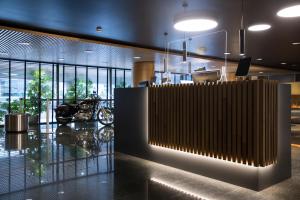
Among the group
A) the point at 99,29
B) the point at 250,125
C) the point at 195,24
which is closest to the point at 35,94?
the point at 99,29

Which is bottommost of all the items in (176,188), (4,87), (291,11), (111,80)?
(176,188)

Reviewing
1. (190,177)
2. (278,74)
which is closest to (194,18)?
(190,177)

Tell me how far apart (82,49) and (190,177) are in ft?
19.4

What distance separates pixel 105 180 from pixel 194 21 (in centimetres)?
267

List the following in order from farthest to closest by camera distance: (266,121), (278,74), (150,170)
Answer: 1. (278,74)
2. (150,170)
3. (266,121)

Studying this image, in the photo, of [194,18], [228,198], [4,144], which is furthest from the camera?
[4,144]

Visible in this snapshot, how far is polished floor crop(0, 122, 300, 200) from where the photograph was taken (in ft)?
10.4

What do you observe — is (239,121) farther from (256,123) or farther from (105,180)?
(105,180)

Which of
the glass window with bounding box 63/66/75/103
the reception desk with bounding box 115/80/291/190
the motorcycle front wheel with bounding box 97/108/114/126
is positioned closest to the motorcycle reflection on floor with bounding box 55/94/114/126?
the motorcycle front wheel with bounding box 97/108/114/126

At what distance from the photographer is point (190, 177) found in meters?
3.92

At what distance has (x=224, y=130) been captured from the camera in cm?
370

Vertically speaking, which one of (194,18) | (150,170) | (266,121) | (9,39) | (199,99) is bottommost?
(150,170)

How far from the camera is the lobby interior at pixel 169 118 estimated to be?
11.1ft

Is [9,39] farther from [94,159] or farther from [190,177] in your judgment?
[190,177]
